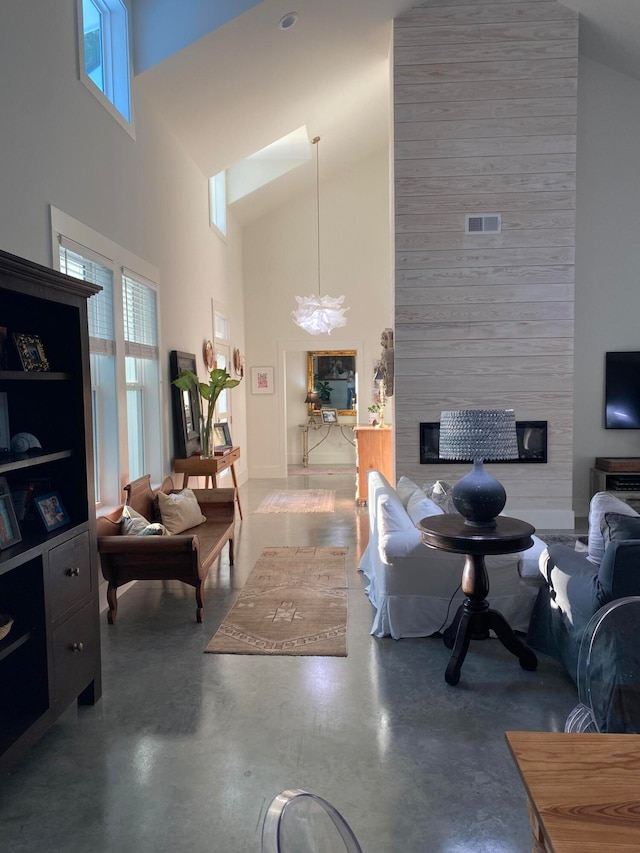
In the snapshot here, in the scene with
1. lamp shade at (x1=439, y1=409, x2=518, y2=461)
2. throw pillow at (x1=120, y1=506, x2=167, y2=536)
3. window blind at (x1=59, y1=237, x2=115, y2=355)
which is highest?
window blind at (x1=59, y1=237, x2=115, y2=355)

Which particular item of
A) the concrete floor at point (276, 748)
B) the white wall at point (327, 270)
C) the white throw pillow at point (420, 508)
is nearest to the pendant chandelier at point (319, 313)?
the white wall at point (327, 270)

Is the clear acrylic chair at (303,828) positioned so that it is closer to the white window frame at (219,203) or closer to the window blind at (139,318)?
the window blind at (139,318)

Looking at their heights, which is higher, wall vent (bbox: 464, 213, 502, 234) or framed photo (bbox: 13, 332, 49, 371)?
wall vent (bbox: 464, 213, 502, 234)

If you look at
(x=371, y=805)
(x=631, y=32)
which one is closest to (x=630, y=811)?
(x=371, y=805)

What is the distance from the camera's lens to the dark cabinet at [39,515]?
2.37m

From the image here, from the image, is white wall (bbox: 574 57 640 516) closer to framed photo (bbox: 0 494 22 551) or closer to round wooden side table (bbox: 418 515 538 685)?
round wooden side table (bbox: 418 515 538 685)

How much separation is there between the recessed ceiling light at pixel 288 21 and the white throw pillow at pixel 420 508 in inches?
155

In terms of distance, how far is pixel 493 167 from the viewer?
607 centimetres

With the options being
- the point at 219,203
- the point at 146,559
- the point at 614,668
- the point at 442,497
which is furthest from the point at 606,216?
the point at 614,668

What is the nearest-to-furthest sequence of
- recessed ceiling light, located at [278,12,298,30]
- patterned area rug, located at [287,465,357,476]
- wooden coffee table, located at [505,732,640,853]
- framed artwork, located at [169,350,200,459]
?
wooden coffee table, located at [505,732,640,853], recessed ceiling light, located at [278,12,298,30], framed artwork, located at [169,350,200,459], patterned area rug, located at [287,465,357,476]

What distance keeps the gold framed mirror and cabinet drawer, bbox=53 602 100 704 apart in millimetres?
8634

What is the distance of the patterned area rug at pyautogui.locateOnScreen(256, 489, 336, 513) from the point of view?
7404mm

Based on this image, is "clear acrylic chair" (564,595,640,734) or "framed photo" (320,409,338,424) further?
"framed photo" (320,409,338,424)

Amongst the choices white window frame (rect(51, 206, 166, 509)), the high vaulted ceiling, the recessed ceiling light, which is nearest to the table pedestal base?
white window frame (rect(51, 206, 166, 509))
